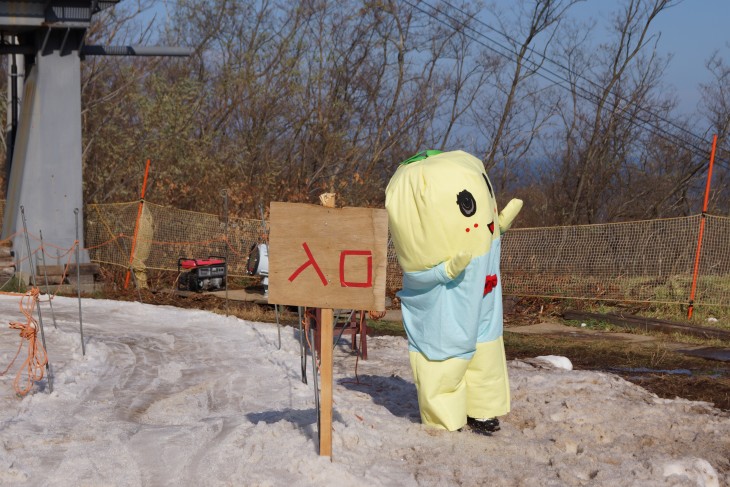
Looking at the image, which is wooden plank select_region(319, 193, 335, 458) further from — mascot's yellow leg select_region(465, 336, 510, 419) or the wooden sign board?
mascot's yellow leg select_region(465, 336, 510, 419)

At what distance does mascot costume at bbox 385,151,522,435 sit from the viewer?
20.0 ft

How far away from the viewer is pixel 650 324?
12.4 meters

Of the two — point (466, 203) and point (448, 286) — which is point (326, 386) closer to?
point (448, 286)

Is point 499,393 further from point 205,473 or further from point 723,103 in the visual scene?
point 723,103

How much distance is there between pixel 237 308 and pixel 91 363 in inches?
190

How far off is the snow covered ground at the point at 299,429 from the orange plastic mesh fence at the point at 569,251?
15.4 ft

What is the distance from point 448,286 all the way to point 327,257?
3.67ft

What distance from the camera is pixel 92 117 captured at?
20.6 metres

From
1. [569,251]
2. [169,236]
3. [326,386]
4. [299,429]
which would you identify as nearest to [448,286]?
[326,386]

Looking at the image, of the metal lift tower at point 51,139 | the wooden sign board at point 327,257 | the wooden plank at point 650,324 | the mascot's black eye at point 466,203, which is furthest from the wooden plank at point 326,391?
the metal lift tower at point 51,139

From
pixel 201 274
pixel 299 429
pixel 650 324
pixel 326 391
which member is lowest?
pixel 650 324

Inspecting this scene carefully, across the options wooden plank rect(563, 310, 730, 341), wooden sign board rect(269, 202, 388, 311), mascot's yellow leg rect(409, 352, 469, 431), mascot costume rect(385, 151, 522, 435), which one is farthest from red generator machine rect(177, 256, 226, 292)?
wooden sign board rect(269, 202, 388, 311)

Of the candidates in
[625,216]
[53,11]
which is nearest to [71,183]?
[53,11]

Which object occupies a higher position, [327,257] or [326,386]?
[327,257]
